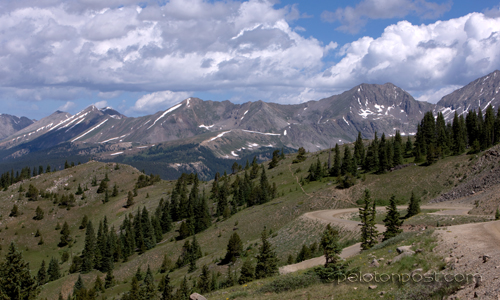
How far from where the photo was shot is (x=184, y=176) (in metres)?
173

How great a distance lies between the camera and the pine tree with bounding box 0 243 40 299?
4356 centimetres

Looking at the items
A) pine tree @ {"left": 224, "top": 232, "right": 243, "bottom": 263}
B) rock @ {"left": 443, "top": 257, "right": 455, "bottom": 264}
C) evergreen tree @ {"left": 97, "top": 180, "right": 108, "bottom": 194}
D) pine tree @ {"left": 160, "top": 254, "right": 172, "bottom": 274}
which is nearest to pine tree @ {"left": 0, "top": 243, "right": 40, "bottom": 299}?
pine tree @ {"left": 224, "top": 232, "right": 243, "bottom": 263}

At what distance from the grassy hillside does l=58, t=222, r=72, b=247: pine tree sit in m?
2.25

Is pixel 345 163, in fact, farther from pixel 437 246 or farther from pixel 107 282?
pixel 437 246

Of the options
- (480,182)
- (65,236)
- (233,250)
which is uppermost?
(480,182)

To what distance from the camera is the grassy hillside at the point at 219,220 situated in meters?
72.2

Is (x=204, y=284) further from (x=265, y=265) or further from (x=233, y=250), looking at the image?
(x=265, y=265)

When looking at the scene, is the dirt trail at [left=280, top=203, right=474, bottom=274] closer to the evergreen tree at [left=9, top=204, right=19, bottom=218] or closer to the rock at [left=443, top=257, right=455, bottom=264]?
the rock at [left=443, top=257, right=455, bottom=264]

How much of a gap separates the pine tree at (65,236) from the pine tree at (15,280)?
100 m

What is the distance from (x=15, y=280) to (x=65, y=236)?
105 meters

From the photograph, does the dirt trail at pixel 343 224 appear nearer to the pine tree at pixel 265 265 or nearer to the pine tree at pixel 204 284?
the pine tree at pixel 265 265

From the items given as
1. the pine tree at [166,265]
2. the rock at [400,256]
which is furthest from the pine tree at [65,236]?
the rock at [400,256]

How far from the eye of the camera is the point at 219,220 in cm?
11588

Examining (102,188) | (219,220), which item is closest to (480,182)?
(219,220)
